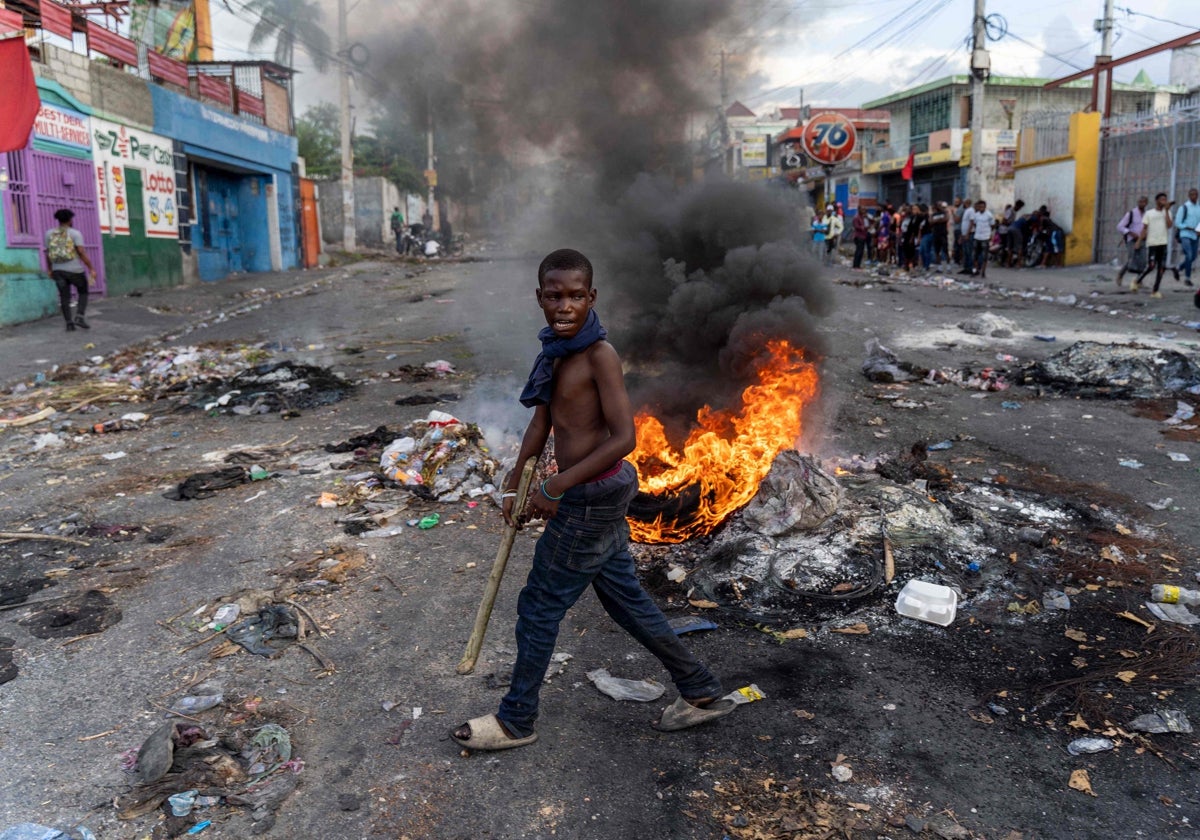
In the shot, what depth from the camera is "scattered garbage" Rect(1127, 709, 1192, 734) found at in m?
2.75

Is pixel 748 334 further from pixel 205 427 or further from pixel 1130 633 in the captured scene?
pixel 205 427

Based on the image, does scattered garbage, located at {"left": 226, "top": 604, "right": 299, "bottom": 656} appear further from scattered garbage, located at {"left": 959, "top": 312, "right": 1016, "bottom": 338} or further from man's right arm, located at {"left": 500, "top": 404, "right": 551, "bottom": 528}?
scattered garbage, located at {"left": 959, "top": 312, "right": 1016, "bottom": 338}

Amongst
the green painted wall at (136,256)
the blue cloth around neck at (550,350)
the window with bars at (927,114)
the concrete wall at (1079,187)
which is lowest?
the blue cloth around neck at (550,350)

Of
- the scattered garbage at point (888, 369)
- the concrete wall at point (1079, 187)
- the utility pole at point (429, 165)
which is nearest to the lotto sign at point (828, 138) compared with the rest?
the concrete wall at point (1079, 187)

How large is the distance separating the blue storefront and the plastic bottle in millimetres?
19000

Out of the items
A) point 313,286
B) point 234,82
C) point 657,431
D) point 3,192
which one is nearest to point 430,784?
point 657,431

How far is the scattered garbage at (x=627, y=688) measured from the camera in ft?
9.93

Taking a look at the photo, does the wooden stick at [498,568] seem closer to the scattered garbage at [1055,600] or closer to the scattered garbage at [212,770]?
the scattered garbage at [212,770]

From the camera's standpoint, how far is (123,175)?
51.5 feet

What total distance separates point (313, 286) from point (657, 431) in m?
16.7

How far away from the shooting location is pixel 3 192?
11.9 m

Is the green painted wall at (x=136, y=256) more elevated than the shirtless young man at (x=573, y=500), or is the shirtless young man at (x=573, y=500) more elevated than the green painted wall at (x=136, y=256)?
the green painted wall at (x=136, y=256)

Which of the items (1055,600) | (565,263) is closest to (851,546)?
(1055,600)

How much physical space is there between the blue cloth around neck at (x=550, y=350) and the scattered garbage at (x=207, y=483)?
3.46 metres
